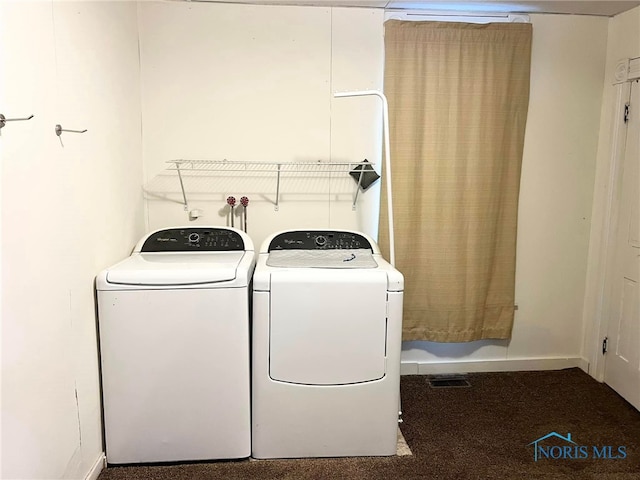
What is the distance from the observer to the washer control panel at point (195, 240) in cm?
262

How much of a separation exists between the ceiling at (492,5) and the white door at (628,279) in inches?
17.7

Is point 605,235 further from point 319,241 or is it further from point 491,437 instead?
point 319,241

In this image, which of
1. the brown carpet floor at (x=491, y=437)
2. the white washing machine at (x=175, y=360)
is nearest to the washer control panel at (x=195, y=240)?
the white washing machine at (x=175, y=360)

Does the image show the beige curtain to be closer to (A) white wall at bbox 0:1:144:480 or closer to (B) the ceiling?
(B) the ceiling

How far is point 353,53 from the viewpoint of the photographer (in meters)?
2.91

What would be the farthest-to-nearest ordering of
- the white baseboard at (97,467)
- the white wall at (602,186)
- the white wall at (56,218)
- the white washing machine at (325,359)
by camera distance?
1. the white wall at (602,186)
2. the white washing machine at (325,359)
3. the white baseboard at (97,467)
4. the white wall at (56,218)

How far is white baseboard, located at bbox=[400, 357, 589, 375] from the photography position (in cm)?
322

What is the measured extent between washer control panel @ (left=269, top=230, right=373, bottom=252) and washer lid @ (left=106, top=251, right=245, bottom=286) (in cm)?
41

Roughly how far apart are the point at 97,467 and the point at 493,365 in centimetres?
230

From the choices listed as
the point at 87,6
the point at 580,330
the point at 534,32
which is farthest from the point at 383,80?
the point at 580,330

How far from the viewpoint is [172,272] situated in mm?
2166

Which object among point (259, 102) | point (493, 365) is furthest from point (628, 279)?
point (259, 102)

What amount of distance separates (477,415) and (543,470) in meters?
0.50

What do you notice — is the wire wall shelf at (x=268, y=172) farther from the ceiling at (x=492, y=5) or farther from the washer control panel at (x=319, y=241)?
the ceiling at (x=492, y=5)
